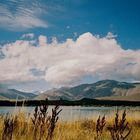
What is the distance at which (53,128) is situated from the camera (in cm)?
345

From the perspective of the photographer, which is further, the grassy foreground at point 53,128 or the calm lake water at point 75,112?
the calm lake water at point 75,112

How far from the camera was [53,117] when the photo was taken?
3508 mm

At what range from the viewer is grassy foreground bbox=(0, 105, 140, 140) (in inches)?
138

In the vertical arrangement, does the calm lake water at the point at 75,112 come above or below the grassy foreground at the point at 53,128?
above

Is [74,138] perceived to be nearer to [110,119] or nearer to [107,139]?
[107,139]

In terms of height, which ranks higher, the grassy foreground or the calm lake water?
the calm lake water

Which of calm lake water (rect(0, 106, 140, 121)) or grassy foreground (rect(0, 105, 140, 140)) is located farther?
calm lake water (rect(0, 106, 140, 121))

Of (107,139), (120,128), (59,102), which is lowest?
(107,139)

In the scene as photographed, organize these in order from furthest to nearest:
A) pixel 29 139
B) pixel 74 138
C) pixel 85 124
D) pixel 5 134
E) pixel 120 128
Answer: pixel 85 124 < pixel 74 138 < pixel 29 139 < pixel 5 134 < pixel 120 128

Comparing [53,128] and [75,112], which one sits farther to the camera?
[75,112]

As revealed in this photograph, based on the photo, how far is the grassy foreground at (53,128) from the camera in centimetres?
350

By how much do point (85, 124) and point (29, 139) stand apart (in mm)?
11120

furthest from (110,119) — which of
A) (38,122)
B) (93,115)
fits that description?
(38,122)

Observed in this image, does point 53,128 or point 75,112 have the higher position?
point 75,112
